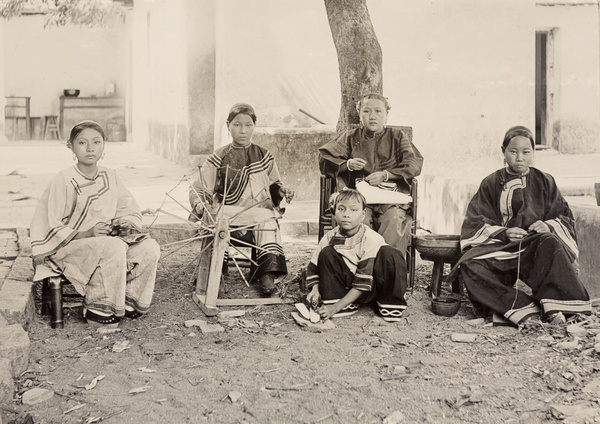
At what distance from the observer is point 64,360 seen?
170 inches

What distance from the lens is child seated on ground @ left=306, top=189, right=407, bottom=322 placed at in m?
5.17

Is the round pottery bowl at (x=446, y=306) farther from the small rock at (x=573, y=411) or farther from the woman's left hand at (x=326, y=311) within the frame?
the small rock at (x=573, y=411)

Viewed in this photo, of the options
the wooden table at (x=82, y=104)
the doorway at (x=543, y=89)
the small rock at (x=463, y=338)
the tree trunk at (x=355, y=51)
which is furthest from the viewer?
the wooden table at (x=82, y=104)

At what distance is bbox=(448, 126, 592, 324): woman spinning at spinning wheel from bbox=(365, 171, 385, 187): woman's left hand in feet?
2.26

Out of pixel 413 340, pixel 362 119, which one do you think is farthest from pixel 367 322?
pixel 362 119

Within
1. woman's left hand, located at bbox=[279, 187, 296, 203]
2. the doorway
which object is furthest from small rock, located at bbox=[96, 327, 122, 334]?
the doorway

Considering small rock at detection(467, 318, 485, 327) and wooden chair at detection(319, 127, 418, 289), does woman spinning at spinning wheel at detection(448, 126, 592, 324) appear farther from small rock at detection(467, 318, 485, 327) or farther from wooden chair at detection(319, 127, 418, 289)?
wooden chair at detection(319, 127, 418, 289)

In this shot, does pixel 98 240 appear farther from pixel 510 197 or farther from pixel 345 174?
pixel 510 197

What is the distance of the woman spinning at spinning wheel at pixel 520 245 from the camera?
4.92m

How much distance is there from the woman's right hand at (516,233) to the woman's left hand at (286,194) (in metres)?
1.52

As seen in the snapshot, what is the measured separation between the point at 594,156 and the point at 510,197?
461 inches

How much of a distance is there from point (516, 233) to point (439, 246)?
60cm

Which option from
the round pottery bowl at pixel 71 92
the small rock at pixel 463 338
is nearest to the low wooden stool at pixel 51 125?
the round pottery bowl at pixel 71 92

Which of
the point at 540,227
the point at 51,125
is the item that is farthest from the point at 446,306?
the point at 51,125
